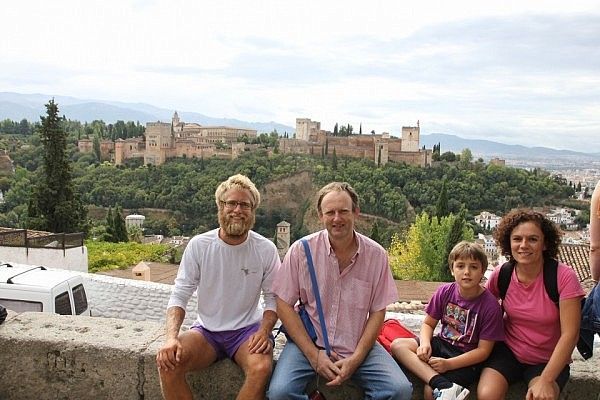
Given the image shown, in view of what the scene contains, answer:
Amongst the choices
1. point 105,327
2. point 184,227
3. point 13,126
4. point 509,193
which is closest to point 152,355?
point 105,327

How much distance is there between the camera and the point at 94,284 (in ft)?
30.1

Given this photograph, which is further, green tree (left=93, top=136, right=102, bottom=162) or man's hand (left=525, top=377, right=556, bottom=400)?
green tree (left=93, top=136, right=102, bottom=162)

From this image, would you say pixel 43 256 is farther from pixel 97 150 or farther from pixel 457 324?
pixel 97 150

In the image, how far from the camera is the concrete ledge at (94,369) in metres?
2.18

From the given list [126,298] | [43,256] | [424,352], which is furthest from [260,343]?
[43,256]

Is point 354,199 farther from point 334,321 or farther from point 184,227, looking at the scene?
point 184,227

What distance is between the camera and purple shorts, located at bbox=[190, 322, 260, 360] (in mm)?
2186

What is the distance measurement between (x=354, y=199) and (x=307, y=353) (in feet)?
2.07

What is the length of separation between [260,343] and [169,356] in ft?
1.12

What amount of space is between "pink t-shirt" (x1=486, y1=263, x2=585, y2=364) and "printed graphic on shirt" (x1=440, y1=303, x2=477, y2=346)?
0.46 ft

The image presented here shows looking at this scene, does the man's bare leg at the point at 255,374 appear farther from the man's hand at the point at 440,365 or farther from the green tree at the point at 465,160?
the green tree at the point at 465,160

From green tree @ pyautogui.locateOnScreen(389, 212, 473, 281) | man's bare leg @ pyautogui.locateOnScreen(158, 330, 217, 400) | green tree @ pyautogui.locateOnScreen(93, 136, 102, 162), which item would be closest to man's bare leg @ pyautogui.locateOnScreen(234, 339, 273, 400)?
man's bare leg @ pyautogui.locateOnScreen(158, 330, 217, 400)

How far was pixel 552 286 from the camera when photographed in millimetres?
2008

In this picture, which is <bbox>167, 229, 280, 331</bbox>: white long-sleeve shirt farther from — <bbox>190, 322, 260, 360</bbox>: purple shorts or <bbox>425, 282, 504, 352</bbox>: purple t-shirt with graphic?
<bbox>425, 282, 504, 352</bbox>: purple t-shirt with graphic
